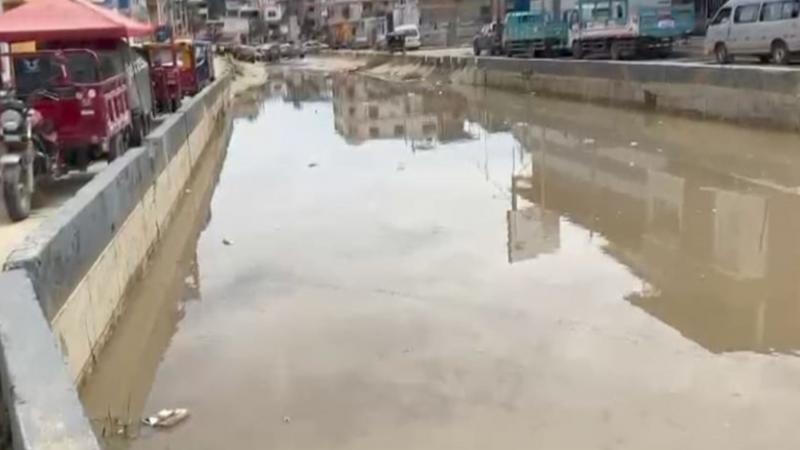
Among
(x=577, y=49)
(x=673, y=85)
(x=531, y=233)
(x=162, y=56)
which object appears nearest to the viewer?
(x=531, y=233)

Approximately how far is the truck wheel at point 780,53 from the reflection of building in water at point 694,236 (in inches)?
250

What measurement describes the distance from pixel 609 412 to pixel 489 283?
312 centimetres

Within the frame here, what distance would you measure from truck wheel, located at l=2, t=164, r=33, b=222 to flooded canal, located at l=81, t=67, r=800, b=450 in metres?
1.45

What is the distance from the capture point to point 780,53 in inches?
829

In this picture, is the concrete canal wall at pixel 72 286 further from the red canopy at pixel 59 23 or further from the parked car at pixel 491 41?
the parked car at pixel 491 41

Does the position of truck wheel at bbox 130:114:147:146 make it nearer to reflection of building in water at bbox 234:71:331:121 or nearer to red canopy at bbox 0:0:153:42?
red canopy at bbox 0:0:153:42

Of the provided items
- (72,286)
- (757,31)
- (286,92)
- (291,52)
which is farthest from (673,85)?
(291,52)

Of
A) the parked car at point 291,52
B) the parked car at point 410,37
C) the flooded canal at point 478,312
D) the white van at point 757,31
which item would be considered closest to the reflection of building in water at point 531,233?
the flooded canal at point 478,312

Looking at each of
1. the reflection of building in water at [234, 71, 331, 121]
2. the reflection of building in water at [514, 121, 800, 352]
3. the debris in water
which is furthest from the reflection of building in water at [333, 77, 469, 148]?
the debris in water

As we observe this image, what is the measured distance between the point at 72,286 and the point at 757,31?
19.2 m

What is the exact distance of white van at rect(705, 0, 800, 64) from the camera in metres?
20.6

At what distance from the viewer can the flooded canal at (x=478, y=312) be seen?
5695mm

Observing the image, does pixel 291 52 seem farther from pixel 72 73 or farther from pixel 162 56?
pixel 72 73

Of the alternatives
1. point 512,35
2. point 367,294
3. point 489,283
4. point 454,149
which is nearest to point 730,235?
point 489,283
